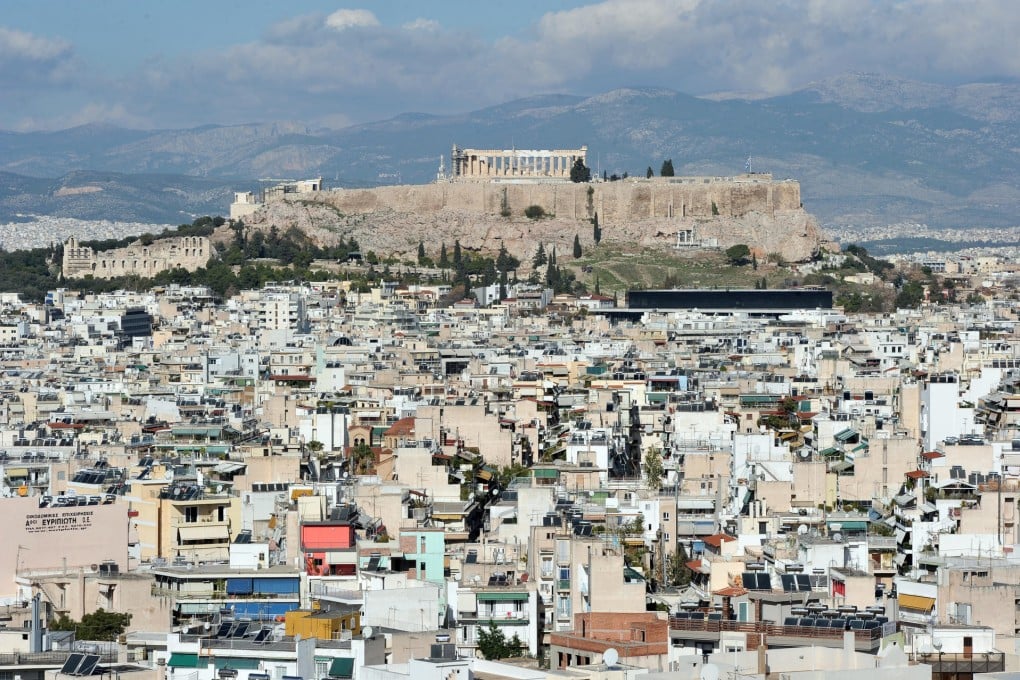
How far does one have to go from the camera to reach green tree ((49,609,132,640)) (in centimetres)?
2638

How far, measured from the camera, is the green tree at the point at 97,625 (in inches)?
1038

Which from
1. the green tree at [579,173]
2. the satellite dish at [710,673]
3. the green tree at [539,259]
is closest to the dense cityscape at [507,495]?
the satellite dish at [710,673]

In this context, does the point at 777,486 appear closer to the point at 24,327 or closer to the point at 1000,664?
the point at 1000,664

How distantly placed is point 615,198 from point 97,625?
108317 millimetres

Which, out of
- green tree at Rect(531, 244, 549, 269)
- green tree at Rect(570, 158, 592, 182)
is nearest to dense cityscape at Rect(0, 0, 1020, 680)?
green tree at Rect(531, 244, 549, 269)

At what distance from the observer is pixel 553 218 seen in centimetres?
13350

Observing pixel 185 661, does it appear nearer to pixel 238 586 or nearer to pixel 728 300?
pixel 238 586

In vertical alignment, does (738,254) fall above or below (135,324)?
above

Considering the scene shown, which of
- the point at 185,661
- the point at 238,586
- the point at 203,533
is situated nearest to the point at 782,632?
the point at 185,661

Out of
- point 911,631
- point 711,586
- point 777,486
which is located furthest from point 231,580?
point 777,486

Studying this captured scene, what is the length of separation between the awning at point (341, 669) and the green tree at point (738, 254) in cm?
10441

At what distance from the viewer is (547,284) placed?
116 meters

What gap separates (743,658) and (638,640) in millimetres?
3266

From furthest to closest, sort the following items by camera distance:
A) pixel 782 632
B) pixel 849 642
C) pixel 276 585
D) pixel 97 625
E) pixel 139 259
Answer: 1. pixel 139 259
2. pixel 276 585
3. pixel 97 625
4. pixel 782 632
5. pixel 849 642
